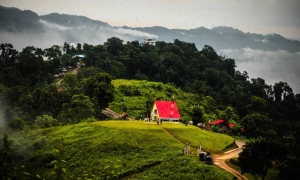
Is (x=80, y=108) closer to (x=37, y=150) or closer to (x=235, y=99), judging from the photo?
(x=37, y=150)

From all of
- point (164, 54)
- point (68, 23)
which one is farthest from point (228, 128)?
point (68, 23)

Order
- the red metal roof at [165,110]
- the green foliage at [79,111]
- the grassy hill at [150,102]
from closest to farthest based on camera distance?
the red metal roof at [165,110]
the green foliage at [79,111]
the grassy hill at [150,102]

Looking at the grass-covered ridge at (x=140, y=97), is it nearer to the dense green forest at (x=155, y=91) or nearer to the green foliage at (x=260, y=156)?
the dense green forest at (x=155, y=91)

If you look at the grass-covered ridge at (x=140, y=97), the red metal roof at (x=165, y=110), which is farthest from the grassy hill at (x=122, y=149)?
the grass-covered ridge at (x=140, y=97)

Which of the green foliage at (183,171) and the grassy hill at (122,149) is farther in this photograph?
the grassy hill at (122,149)

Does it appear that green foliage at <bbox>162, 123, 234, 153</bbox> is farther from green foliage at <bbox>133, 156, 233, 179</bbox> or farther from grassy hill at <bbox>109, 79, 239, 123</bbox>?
grassy hill at <bbox>109, 79, 239, 123</bbox>

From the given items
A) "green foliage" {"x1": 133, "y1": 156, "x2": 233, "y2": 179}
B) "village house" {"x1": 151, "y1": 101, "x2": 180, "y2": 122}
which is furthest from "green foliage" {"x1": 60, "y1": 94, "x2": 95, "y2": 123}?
"green foliage" {"x1": 133, "y1": 156, "x2": 233, "y2": 179}
